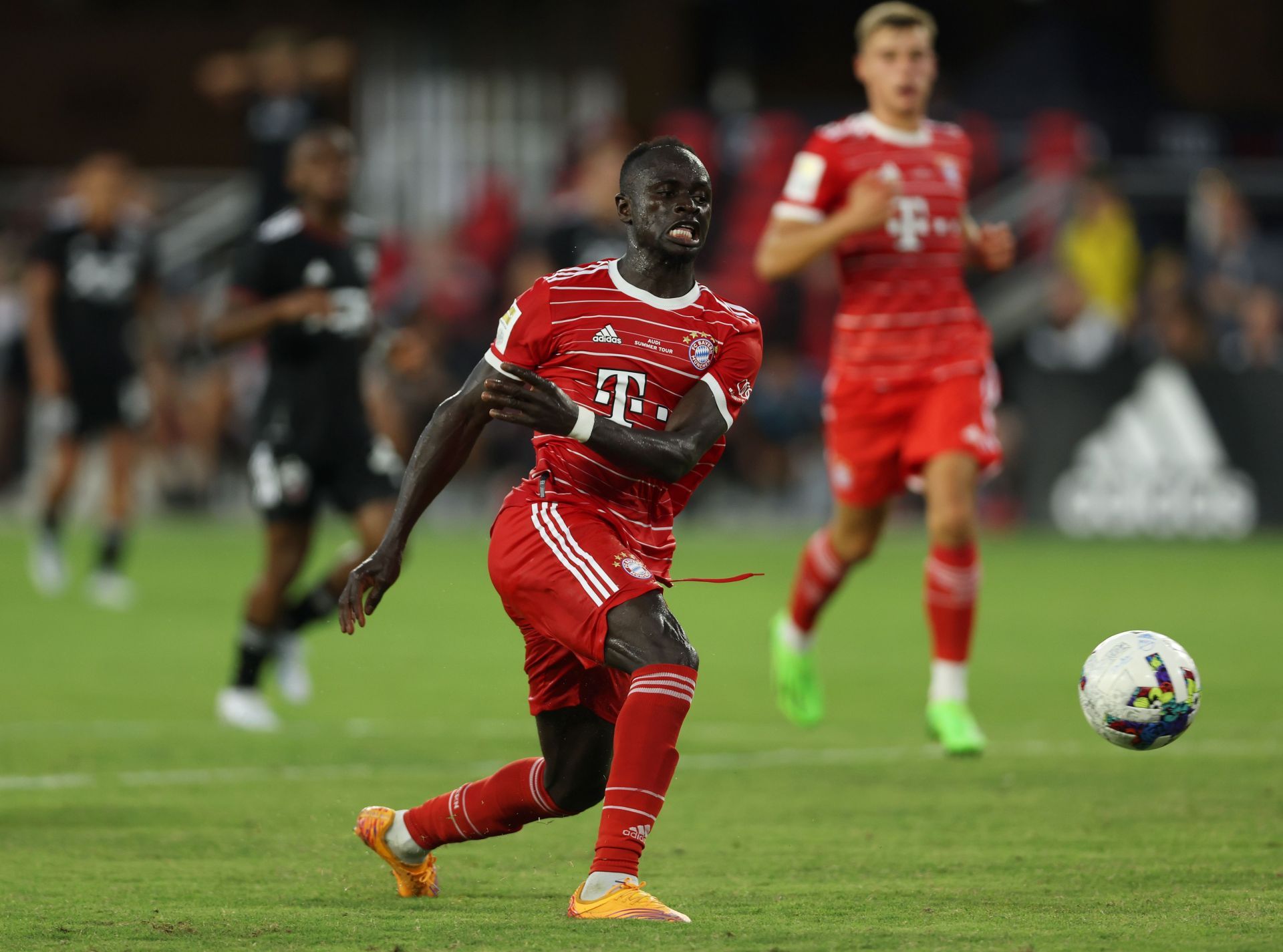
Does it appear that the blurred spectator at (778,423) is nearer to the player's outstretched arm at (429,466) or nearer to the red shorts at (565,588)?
the red shorts at (565,588)

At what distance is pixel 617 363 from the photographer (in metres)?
5.33

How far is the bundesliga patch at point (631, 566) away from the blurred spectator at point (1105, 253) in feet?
50.2

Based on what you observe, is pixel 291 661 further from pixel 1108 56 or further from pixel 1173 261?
pixel 1108 56

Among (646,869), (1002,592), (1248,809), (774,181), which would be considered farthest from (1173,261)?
(646,869)

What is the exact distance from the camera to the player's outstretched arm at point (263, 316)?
9203 mm

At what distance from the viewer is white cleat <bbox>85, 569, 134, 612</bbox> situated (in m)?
14.1

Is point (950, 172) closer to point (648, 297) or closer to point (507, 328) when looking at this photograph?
point (648, 297)

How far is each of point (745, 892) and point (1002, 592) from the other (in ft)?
30.7

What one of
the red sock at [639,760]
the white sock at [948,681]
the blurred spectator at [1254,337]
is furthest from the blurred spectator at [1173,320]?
the red sock at [639,760]

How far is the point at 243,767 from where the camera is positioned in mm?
7918

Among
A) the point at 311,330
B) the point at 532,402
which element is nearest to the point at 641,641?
the point at 532,402

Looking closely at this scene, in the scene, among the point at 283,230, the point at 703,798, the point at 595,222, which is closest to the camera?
the point at 703,798

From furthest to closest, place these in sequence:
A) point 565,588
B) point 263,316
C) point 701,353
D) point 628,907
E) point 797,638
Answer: point 263,316 < point 797,638 < point 701,353 < point 565,588 < point 628,907

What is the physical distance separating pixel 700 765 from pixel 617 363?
3.04 m
